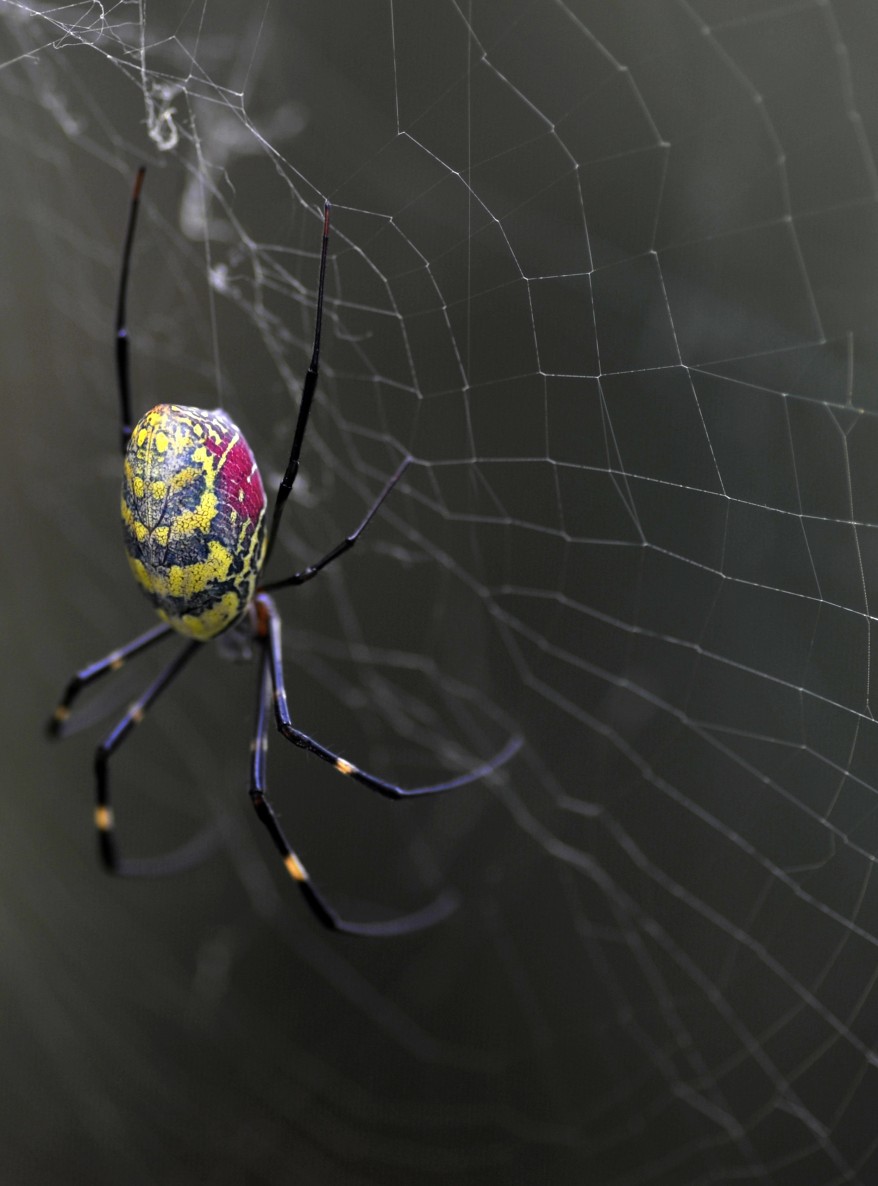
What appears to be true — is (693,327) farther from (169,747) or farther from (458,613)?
(169,747)

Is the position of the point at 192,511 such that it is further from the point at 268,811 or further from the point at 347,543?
the point at 268,811

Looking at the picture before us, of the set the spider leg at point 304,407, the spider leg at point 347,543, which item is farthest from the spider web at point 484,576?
the spider leg at point 304,407

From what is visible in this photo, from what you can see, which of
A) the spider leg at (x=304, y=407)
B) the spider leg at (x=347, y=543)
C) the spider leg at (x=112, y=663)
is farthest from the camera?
the spider leg at (x=112, y=663)

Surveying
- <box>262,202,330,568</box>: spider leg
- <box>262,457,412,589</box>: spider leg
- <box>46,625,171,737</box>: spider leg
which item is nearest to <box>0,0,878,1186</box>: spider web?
<box>262,457,412,589</box>: spider leg

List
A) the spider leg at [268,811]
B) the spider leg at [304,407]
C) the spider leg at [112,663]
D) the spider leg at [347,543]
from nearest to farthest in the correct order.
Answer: the spider leg at [304,407] < the spider leg at [347,543] < the spider leg at [268,811] < the spider leg at [112,663]

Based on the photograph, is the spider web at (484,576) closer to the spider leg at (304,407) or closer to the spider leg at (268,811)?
the spider leg at (304,407)

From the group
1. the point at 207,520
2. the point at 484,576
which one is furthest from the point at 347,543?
the point at 484,576

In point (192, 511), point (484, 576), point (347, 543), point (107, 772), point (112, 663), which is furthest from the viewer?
point (484, 576)
